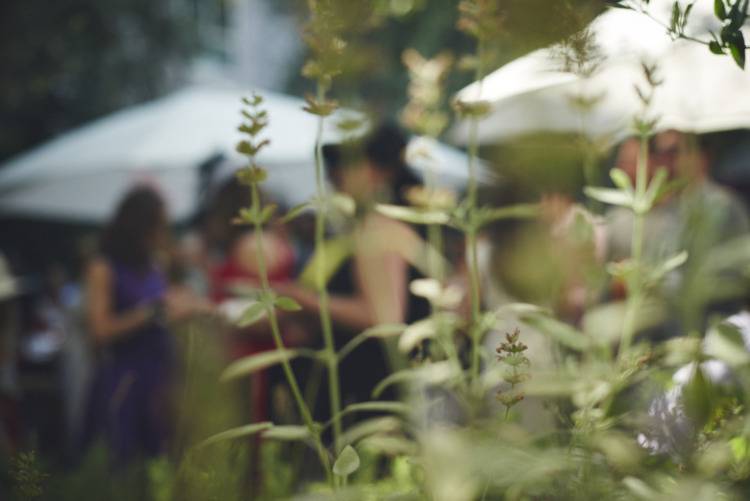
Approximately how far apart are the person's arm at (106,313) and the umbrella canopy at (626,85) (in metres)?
2.20

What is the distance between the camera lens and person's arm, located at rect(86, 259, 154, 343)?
324cm

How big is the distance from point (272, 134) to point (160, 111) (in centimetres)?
120

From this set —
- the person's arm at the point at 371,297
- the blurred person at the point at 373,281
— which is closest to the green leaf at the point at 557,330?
the blurred person at the point at 373,281

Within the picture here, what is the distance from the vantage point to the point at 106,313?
327 centimetres

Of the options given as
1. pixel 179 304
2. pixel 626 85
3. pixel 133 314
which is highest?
pixel 626 85

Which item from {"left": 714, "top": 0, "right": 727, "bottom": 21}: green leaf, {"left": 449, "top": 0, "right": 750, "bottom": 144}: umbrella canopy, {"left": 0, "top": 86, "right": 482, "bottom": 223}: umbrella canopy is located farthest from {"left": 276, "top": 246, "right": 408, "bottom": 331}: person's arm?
{"left": 0, "top": 86, "right": 482, "bottom": 223}: umbrella canopy

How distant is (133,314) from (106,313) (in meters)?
0.14

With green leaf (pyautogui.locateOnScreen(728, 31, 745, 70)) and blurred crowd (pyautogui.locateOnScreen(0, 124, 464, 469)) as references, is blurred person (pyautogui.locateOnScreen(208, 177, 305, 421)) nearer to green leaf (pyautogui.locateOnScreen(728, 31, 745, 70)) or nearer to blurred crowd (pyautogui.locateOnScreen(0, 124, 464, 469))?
blurred crowd (pyautogui.locateOnScreen(0, 124, 464, 469))

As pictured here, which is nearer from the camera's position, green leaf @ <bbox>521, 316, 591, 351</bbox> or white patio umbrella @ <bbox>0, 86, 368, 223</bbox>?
green leaf @ <bbox>521, 316, 591, 351</bbox>

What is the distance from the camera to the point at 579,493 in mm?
530

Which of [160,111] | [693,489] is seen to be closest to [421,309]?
[693,489]

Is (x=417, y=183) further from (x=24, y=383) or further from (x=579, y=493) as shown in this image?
(x=24, y=383)

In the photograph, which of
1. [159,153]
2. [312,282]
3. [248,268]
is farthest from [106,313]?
[312,282]

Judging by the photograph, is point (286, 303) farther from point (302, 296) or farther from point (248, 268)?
point (248, 268)
